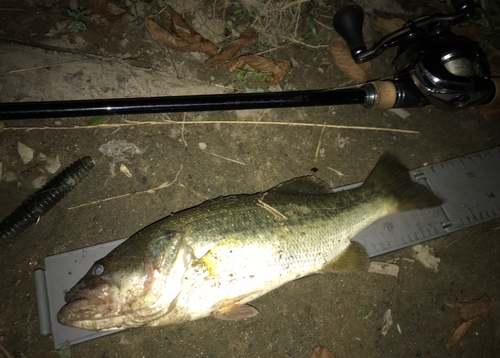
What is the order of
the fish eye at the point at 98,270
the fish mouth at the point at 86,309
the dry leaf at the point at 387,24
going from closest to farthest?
the fish mouth at the point at 86,309 < the fish eye at the point at 98,270 < the dry leaf at the point at 387,24

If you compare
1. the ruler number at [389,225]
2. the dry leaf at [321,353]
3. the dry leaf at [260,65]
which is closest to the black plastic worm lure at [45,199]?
the dry leaf at [260,65]

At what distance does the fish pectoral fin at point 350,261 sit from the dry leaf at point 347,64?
Answer: 175 centimetres

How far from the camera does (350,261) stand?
231 cm

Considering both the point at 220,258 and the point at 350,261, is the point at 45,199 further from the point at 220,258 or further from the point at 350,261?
the point at 350,261

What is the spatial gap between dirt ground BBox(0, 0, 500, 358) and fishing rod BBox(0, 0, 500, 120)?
0.56 metres

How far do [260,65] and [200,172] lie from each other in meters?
1.22

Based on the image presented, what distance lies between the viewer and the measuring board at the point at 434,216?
2217mm

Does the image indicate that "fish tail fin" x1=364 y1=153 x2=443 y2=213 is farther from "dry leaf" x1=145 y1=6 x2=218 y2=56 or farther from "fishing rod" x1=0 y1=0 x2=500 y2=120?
"dry leaf" x1=145 y1=6 x2=218 y2=56

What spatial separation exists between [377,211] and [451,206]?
103 cm

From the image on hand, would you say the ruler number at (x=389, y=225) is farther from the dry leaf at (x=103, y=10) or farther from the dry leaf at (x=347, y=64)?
the dry leaf at (x=103, y=10)

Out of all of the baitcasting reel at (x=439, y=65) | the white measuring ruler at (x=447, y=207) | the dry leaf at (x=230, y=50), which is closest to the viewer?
the baitcasting reel at (x=439, y=65)

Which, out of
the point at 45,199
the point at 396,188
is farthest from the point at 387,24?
the point at 45,199

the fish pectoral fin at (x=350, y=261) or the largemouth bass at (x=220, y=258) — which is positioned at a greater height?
the largemouth bass at (x=220, y=258)

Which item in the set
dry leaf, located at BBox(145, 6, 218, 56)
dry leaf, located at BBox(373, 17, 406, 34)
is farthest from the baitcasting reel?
dry leaf, located at BBox(145, 6, 218, 56)
